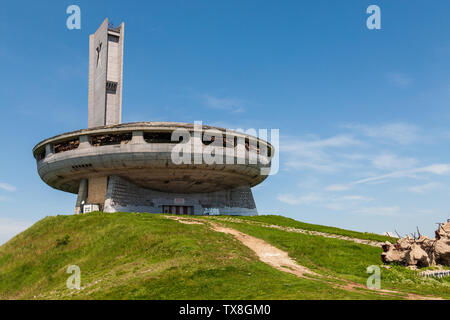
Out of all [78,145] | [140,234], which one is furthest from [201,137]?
[140,234]

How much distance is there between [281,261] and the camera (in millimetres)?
25953

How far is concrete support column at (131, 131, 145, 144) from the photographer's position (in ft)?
145

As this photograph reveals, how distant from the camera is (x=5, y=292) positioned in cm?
2789

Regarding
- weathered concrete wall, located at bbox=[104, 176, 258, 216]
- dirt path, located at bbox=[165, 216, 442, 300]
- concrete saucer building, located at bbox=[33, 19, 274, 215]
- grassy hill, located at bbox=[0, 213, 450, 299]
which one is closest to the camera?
grassy hill, located at bbox=[0, 213, 450, 299]

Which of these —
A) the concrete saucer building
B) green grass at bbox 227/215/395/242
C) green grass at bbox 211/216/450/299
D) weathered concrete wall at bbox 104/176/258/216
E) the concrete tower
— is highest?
the concrete tower

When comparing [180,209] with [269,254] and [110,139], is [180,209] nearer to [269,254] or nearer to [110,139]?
[110,139]

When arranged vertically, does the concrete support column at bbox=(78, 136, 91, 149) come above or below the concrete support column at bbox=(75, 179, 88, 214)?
above

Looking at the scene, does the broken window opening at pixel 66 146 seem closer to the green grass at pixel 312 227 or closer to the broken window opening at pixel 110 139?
the broken window opening at pixel 110 139

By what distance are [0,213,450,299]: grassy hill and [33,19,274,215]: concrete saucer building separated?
30.3ft

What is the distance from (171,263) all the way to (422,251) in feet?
61.5

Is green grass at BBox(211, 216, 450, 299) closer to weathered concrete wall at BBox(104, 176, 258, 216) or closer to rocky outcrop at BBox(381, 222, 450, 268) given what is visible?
rocky outcrop at BBox(381, 222, 450, 268)

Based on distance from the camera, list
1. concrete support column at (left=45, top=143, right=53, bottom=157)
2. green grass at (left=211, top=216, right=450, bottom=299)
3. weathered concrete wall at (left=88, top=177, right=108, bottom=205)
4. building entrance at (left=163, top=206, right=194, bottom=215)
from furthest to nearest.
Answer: building entrance at (left=163, top=206, right=194, bottom=215), concrete support column at (left=45, top=143, right=53, bottom=157), weathered concrete wall at (left=88, top=177, right=108, bottom=205), green grass at (left=211, top=216, right=450, bottom=299)

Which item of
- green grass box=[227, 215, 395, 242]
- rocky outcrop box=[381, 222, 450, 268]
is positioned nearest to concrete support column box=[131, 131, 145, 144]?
green grass box=[227, 215, 395, 242]

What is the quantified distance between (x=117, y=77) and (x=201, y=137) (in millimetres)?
20190
